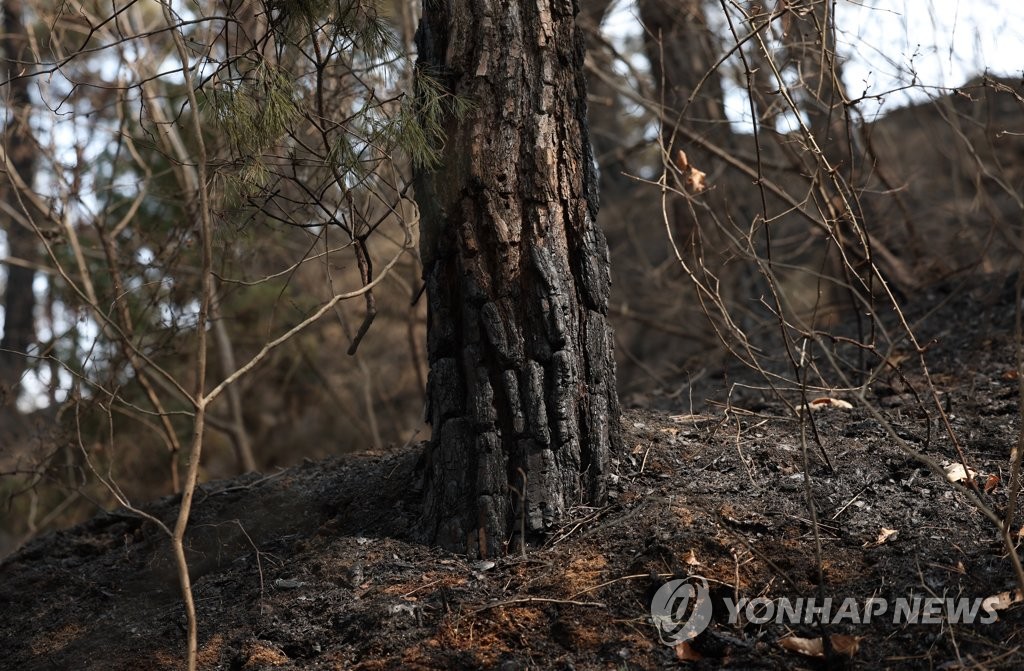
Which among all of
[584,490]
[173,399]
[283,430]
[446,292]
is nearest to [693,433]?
[584,490]

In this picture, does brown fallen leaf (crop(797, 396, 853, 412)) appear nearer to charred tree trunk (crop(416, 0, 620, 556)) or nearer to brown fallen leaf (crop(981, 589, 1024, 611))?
charred tree trunk (crop(416, 0, 620, 556))

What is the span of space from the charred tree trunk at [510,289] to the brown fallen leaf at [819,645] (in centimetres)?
82

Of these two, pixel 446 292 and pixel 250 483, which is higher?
pixel 446 292

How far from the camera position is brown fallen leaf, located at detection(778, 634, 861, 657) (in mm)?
2367

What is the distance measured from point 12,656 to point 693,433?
2593 mm

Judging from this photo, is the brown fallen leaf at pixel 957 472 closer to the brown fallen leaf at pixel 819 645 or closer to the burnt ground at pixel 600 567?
the burnt ground at pixel 600 567

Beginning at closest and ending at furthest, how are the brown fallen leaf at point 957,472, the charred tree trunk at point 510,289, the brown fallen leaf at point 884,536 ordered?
the brown fallen leaf at point 884,536, the charred tree trunk at point 510,289, the brown fallen leaf at point 957,472

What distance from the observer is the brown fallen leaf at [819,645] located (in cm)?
237

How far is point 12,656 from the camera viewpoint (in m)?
3.08

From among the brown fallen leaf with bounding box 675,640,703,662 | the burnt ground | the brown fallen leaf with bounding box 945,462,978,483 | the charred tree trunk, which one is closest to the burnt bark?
the burnt ground

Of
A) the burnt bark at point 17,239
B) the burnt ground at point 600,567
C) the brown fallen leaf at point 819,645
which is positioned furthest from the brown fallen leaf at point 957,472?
the burnt bark at point 17,239

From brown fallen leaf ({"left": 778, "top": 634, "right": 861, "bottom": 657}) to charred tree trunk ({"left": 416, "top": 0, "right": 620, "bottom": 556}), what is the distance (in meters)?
0.82

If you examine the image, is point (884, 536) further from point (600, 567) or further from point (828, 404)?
point (828, 404)

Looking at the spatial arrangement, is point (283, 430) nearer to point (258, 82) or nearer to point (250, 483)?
point (250, 483)
